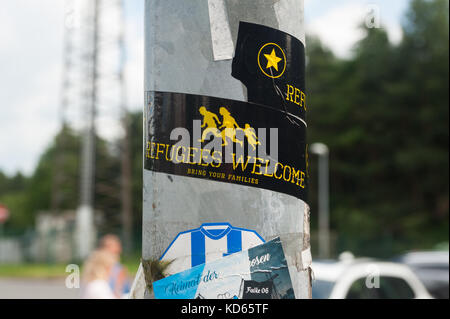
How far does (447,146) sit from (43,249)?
26.7 meters

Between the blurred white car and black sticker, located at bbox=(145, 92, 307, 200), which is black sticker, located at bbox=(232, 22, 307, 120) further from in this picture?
the blurred white car

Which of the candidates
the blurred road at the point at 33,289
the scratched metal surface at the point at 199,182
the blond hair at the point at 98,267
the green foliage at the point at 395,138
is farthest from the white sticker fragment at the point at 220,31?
the green foliage at the point at 395,138

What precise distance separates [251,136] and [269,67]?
0.26 meters

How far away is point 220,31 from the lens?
195 cm

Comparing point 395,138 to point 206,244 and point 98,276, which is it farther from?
point 206,244

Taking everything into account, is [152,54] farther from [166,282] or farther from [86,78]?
[86,78]

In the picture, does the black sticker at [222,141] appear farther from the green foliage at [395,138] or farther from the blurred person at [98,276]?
the green foliage at [395,138]

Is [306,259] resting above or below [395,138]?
below

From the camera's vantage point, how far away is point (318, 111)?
48844 mm

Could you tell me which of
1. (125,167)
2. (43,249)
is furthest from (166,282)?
(43,249)

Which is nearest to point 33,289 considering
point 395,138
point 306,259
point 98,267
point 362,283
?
point 98,267

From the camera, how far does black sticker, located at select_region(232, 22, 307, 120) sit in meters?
1.95

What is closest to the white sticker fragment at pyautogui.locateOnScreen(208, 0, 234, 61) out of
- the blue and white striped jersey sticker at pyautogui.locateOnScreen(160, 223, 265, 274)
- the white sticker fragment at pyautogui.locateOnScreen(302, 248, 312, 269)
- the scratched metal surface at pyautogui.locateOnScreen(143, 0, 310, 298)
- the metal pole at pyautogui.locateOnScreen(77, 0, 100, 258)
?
the scratched metal surface at pyautogui.locateOnScreen(143, 0, 310, 298)

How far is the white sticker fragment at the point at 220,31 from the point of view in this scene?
194 centimetres
